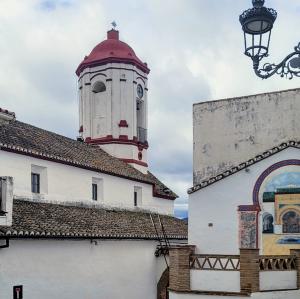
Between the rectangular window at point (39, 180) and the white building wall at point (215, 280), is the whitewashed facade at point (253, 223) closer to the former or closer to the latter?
the white building wall at point (215, 280)

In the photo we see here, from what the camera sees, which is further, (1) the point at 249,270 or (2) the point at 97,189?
(2) the point at 97,189

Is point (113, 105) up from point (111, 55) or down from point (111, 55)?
down

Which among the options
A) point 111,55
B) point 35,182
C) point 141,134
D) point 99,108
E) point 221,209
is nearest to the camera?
point 221,209

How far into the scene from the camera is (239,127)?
19500mm

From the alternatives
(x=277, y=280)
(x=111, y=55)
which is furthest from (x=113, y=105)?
(x=277, y=280)

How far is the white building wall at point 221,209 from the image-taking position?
48.7ft

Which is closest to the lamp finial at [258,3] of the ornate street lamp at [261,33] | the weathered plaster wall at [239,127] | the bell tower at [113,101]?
the ornate street lamp at [261,33]

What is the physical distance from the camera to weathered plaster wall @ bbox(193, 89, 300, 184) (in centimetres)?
1878

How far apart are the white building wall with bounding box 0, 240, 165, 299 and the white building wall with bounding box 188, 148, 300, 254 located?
3101mm

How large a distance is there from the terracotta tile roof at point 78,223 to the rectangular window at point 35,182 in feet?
2.10

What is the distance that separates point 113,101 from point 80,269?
10.2 meters

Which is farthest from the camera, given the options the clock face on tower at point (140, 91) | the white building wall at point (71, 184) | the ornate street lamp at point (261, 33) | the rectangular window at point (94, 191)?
the clock face on tower at point (140, 91)

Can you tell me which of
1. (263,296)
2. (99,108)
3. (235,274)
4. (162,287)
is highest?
(99,108)

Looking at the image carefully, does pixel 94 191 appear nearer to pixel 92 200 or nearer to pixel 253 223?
pixel 92 200
